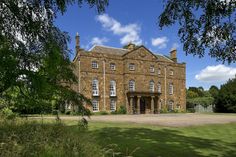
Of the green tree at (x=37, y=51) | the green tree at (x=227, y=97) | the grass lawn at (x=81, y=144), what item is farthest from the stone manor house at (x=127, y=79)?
the green tree at (x=37, y=51)

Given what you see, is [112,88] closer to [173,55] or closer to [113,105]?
[113,105]

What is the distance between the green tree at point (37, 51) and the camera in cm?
694

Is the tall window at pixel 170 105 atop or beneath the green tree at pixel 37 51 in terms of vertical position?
beneath

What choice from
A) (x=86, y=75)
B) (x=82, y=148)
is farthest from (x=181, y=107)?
(x=82, y=148)

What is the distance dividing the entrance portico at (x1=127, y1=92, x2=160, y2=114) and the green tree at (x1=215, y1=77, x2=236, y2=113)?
36.5ft

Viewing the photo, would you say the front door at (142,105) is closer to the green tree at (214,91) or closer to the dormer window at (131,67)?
the dormer window at (131,67)

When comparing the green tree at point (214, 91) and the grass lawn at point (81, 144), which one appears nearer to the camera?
the grass lawn at point (81, 144)

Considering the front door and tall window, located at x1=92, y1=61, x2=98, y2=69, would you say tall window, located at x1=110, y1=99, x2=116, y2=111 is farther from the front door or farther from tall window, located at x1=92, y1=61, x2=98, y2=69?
tall window, located at x1=92, y1=61, x2=98, y2=69

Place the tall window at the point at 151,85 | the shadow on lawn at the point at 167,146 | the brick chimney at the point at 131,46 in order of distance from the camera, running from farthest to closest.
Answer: the brick chimney at the point at 131,46 < the tall window at the point at 151,85 < the shadow on lawn at the point at 167,146

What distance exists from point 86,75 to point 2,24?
127ft

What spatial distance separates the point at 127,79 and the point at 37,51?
42505 millimetres

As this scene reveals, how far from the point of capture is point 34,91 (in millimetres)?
6871

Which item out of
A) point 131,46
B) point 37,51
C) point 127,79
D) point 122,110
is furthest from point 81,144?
point 131,46

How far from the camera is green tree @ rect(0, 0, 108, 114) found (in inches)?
273
